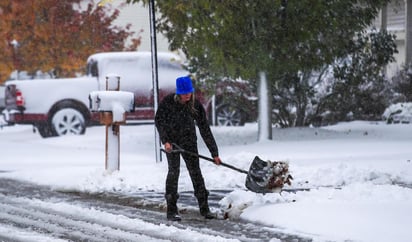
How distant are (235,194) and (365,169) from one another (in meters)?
2.71

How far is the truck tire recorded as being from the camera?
21688 mm

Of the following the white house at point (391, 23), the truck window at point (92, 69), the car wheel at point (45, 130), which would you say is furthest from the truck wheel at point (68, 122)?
the white house at point (391, 23)

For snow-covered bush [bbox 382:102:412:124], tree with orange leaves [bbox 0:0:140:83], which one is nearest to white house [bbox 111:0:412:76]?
tree with orange leaves [bbox 0:0:140:83]

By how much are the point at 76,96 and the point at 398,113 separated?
24.3 feet

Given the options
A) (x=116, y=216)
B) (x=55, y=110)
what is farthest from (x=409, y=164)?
(x=55, y=110)

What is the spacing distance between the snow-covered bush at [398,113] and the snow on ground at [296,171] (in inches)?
11.0

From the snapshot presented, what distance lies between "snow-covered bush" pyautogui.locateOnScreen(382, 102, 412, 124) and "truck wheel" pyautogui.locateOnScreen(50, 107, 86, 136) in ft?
23.0

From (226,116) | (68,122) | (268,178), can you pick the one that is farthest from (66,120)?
(268,178)

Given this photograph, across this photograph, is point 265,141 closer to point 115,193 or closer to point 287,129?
point 287,129

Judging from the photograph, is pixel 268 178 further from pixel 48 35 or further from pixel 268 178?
pixel 48 35

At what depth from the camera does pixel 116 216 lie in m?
10.1

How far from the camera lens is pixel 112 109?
42.1ft

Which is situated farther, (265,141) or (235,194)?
(265,141)

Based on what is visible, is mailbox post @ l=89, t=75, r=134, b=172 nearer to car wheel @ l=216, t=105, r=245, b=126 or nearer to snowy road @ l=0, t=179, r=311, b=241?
snowy road @ l=0, t=179, r=311, b=241
